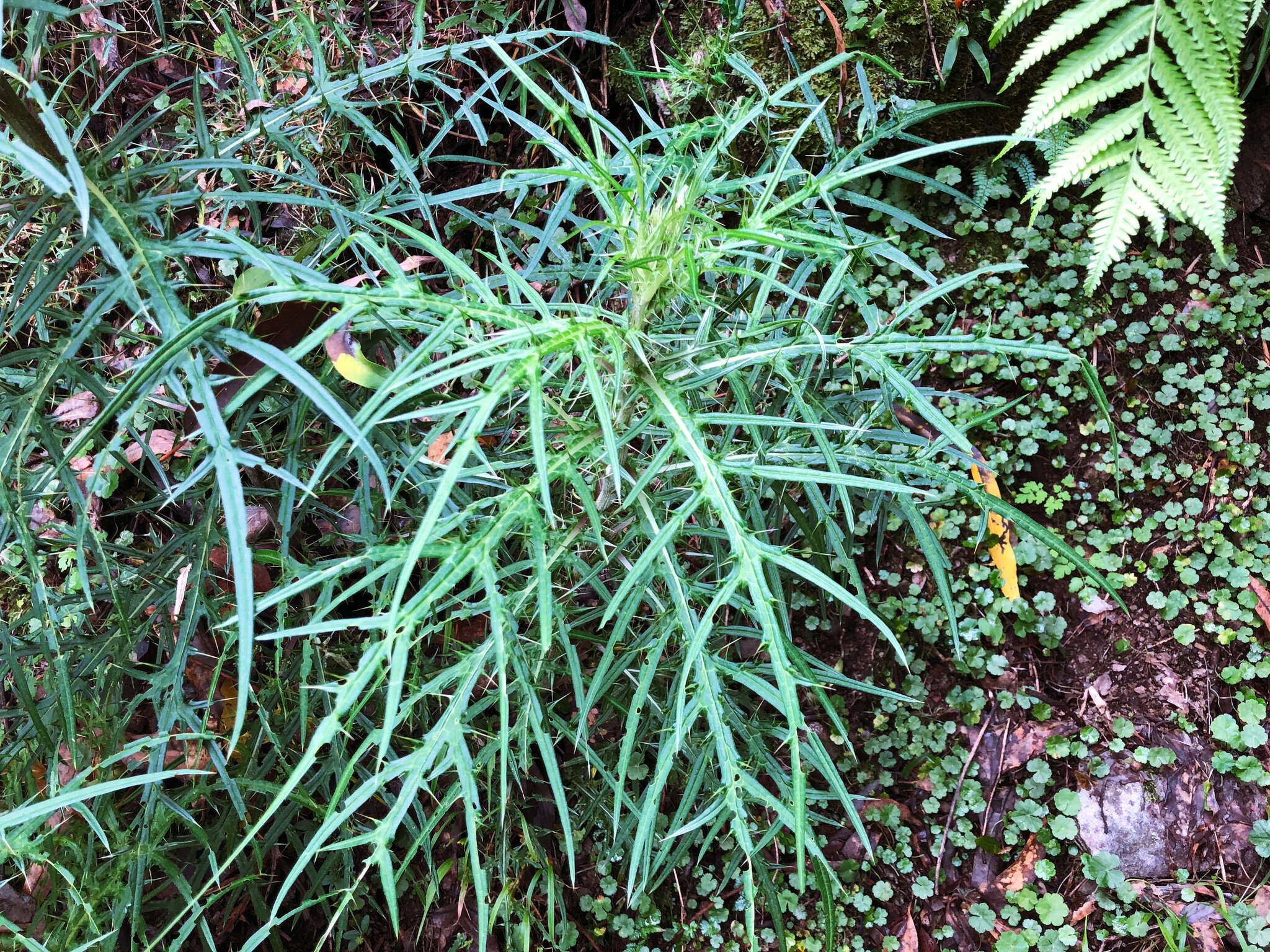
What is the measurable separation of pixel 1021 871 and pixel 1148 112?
114 cm

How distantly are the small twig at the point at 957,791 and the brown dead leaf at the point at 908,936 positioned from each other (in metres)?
0.06

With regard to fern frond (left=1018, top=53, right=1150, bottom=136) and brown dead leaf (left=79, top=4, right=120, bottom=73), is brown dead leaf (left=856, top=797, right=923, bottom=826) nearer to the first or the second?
fern frond (left=1018, top=53, right=1150, bottom=136)

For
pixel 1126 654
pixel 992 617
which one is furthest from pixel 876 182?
pixel 1126 654

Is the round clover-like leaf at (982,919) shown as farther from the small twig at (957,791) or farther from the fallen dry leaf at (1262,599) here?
the fallen dry leaf at (1262,599)

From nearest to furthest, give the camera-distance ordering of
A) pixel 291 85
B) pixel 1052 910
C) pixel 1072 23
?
pixel 1072 23, pixel 1052 910, pixel 291 85

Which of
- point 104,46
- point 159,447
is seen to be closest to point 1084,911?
point 159,447

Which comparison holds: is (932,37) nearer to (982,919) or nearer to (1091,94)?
(1091,94)

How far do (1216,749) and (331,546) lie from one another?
1.42 meters

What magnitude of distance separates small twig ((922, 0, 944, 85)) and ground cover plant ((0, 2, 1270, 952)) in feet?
0.06

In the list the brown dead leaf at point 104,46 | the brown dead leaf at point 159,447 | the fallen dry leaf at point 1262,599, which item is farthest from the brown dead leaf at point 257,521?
the fallen dry leaf at point 1262,599

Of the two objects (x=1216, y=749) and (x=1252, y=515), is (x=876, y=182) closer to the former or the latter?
(x=1252, y=515)

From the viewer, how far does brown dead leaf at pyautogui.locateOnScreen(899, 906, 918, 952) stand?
1.32 m

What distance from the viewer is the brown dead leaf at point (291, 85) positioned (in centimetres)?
163

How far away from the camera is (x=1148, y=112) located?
124cm
